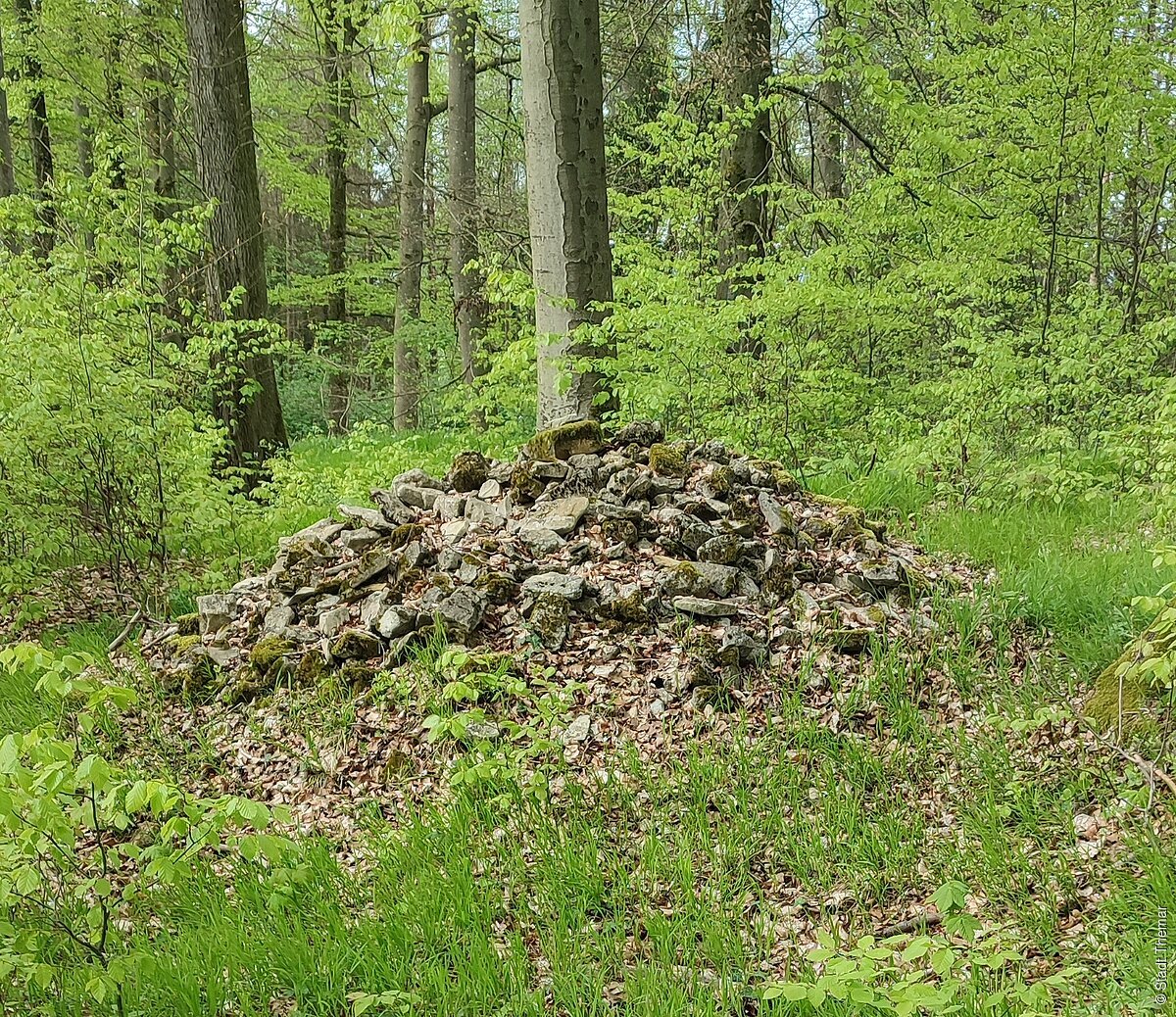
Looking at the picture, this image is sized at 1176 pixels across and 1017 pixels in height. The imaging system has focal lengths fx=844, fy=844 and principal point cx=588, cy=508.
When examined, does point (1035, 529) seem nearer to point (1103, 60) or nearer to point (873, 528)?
point (873, 528)

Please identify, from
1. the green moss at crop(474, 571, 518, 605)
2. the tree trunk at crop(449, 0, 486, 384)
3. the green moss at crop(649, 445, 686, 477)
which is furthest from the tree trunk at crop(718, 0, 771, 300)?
the green moss at crop(474, 571, 518, 605)

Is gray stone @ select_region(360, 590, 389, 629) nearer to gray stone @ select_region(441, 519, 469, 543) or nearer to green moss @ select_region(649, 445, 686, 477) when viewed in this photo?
gray stone @ select_region(441, 519, 469, 543)

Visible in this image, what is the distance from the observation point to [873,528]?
4.82m

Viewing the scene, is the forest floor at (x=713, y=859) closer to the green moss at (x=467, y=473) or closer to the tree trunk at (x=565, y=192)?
the green moss at (x=467, y=473)

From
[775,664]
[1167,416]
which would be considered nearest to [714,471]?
[775,664]

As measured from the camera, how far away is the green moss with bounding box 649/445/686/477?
4843 millimetres

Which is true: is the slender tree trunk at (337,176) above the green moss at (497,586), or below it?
above

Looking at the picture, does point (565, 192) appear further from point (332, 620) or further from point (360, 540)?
point (332, 620)

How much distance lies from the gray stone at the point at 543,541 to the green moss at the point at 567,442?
0.80 meters

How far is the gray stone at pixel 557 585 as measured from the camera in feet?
13.3

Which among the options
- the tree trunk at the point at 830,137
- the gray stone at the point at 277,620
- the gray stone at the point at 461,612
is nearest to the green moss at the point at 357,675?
the gray stone at the point at 461,612

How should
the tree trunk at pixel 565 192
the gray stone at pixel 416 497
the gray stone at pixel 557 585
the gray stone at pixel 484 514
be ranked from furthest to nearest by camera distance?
the tree trunk at pixel 565 192, the gray stone at pixel 416 497, the gray stone at pixel 484 514, the gray stone at pixel 557 585

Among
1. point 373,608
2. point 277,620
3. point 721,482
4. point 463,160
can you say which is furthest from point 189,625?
point 463,160

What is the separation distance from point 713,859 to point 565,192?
4.68 metres
